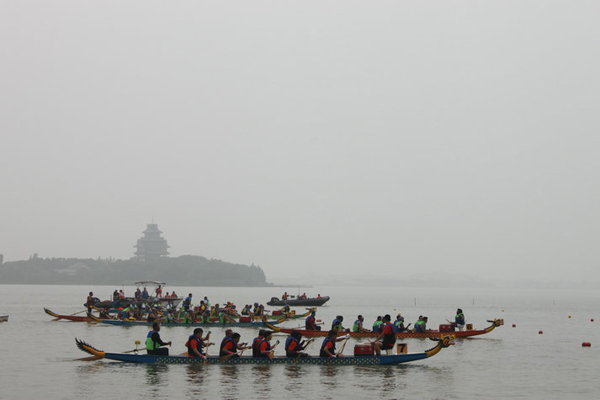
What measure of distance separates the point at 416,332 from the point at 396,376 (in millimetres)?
13833

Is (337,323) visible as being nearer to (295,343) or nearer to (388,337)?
(388,337)

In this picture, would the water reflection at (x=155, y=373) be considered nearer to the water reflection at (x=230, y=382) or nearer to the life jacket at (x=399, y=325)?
the water reflection at (x=230, y=382)

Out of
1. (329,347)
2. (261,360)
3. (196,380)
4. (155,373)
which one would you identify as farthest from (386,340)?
(155,373)

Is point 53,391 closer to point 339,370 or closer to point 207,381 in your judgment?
point 207,381

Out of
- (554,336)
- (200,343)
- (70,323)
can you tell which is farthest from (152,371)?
(554,336)

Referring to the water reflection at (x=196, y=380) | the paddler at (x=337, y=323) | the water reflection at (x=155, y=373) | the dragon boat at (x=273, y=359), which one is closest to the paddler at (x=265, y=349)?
the dragon boat at (x=273, y=359)

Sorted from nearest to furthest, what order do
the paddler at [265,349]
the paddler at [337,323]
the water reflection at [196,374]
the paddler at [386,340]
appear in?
the water reflection at [196,374] < the paddler at [265,349] < the paddler at [386,340] < the paddler at [337,323]

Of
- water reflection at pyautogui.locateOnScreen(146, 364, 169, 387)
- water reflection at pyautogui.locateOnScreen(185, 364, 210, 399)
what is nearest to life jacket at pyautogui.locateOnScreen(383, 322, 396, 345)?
water reflection at pyautogui.locateOnScreen(185, 364, 210, 399)

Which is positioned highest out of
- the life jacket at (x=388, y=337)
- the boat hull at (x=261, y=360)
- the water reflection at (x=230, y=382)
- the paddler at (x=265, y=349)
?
the life jacket at (x=388, y=337)

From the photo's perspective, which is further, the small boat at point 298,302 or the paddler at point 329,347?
the small boat at point 298,302

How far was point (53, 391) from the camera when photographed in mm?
23156

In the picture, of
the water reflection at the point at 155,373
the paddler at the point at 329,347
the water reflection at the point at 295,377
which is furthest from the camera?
the paddler at the point at 329,347

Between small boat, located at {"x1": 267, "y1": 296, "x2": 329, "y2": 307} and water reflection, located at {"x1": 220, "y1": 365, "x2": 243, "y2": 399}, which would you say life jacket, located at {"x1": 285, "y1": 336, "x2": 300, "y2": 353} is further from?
small boat, located at {"x1": 267, "y1": 296, "x2": 329, "y2": 307}

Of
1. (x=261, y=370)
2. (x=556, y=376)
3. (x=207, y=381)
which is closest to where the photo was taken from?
(x=207, y=381)
